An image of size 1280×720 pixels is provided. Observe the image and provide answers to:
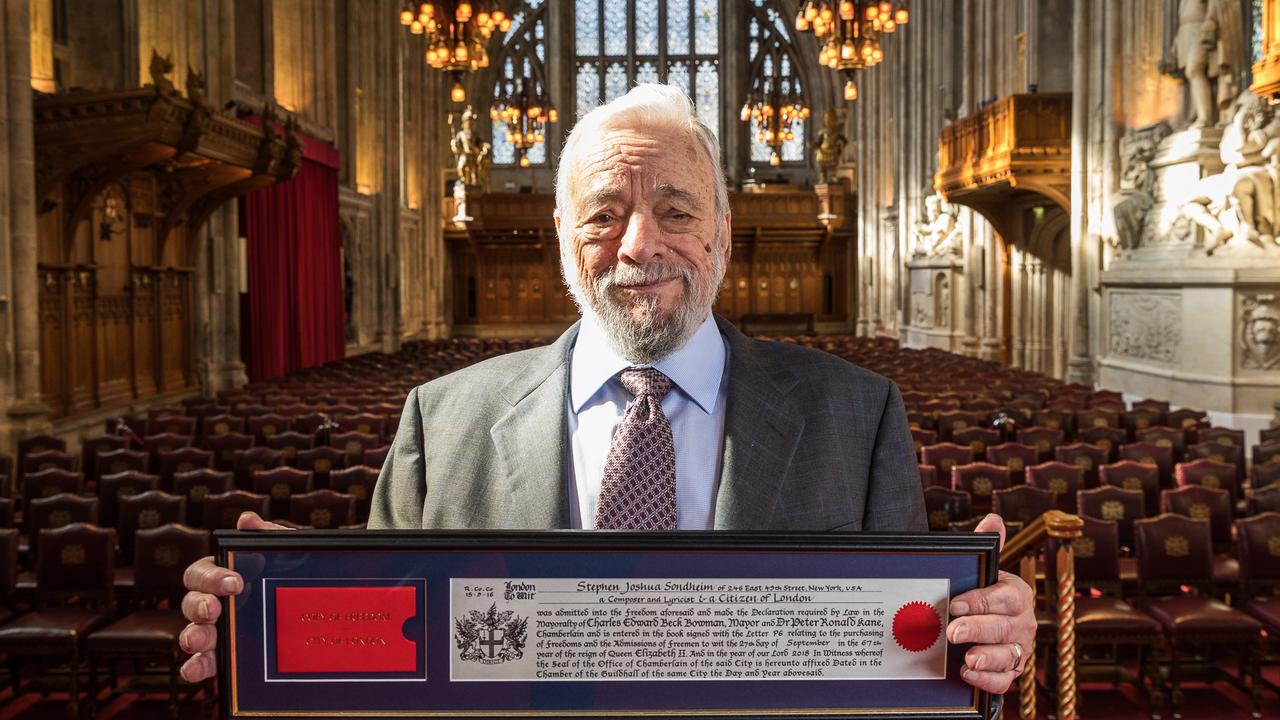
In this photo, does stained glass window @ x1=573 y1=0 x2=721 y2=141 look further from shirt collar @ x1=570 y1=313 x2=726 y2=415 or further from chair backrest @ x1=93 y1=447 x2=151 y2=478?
shirt collar @ x1=570 y1=313 x2=726 y2=415


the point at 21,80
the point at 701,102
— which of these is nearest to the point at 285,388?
the point at 21,80

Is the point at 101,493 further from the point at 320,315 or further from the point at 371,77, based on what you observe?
the point at 371,77

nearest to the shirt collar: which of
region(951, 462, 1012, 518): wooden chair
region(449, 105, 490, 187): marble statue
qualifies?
region(951, 462, 1012, 518): wooden chair

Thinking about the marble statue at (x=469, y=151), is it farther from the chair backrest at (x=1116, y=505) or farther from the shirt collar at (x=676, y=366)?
the shirt collar at (x=676, y=366)

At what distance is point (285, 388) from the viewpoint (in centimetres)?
1667

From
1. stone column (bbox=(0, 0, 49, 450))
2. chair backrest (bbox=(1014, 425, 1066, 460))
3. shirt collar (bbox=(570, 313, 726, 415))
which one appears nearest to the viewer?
shirt collar (bbox=(570, 313, 726, 415))

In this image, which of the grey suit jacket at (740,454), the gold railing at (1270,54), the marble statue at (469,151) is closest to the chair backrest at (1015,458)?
the gold railing at (1270,54)

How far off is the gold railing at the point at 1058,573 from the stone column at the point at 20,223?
10.1 metres

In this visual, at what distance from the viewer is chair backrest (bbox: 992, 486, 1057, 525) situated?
6562mm

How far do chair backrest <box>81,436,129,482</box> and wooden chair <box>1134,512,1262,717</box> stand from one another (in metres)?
8.36

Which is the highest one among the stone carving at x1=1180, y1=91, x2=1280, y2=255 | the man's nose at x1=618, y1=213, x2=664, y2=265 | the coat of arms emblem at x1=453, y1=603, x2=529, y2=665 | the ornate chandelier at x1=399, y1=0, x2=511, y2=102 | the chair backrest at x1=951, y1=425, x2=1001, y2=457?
the ornate chandelier at x1=399, y1=0, x2=511, y2=102

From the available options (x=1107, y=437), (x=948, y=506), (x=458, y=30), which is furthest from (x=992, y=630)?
(x=458, y=30)

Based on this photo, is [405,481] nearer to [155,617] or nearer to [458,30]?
[155,617]

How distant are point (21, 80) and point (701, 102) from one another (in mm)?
34736
